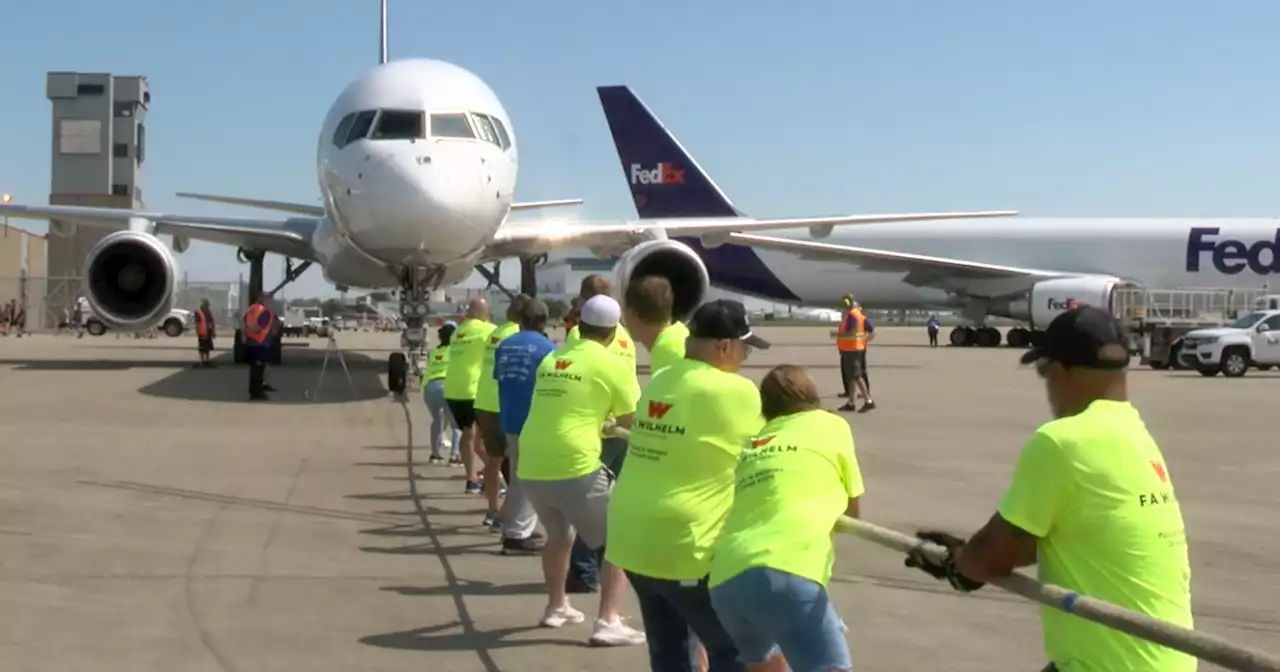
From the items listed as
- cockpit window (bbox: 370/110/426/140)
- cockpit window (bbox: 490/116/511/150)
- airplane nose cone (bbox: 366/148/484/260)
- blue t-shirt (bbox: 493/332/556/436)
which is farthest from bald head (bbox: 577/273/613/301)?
cockpit window (bbox: 490/116/511/150)

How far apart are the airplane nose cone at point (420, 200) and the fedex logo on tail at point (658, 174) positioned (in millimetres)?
24236

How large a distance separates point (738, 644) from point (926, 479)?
7390 mm

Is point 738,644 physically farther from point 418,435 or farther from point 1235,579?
point 418,435

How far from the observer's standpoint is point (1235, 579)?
23.1 ft

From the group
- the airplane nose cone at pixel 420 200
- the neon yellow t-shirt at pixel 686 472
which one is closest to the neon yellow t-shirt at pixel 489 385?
the neon yellow t-shirt at pixel 686 472

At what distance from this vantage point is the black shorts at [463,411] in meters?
9.94

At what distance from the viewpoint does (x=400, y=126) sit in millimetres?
15836

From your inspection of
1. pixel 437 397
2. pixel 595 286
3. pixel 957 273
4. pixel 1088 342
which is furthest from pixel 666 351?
pixel 957 273

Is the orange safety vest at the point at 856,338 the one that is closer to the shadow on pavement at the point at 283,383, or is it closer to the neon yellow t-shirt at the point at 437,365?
the shadow on pavement at the point at 283,383

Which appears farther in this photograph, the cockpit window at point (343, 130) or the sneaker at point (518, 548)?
the cockpit window at point (343, 130)

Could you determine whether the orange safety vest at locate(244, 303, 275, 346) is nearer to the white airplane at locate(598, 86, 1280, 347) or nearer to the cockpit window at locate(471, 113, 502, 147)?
the cockpit window at locate(471, 113, 502, 147)

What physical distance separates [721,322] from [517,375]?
2.71m

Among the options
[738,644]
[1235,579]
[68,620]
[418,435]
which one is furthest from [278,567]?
[418,435]

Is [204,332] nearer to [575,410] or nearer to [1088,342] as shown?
[575,410]
